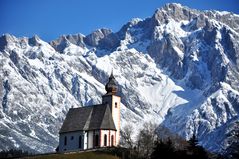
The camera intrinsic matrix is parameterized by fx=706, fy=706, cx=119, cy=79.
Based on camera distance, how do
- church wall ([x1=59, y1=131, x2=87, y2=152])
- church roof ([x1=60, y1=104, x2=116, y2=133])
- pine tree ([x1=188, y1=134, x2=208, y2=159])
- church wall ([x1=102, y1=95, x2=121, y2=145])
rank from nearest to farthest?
pine tree ([x1=188, y1=134, x2=208, y2=159]) < church roof ([x1=60, y1=104, x2=116, y2=133]) < church wall ([x1=59, y1=131, x2=87, y2=152]) < church wall ([x1=102, y1=95, x2=121, y2=145])

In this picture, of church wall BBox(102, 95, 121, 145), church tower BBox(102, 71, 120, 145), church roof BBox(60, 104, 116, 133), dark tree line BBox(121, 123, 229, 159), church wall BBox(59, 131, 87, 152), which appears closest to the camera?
dark tree line BBox(121, 123, 229, 159)

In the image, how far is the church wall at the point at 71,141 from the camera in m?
181

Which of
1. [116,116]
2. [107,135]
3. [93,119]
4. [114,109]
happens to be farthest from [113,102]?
[107,135]

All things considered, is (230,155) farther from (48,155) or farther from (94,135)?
(94,135)

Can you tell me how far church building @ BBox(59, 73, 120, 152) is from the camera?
179250 millimetres

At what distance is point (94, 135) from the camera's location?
180000mm

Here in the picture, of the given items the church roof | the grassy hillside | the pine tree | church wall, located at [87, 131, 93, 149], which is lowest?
the pine tree

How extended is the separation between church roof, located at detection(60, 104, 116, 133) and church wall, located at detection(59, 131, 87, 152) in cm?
131

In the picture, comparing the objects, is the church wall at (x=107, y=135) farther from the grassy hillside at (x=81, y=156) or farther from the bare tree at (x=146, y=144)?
the bare tree at (x=146, y=144)

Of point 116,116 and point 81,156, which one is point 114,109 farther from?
point 81,156

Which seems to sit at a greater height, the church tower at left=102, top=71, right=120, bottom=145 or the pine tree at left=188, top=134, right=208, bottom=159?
the church tower at left=102, top=71, right=120, bottom=145

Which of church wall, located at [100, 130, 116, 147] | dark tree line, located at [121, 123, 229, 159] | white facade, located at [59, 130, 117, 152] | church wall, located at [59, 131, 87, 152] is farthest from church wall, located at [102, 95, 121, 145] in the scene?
church wall, located at [59, 131, 87, 152]

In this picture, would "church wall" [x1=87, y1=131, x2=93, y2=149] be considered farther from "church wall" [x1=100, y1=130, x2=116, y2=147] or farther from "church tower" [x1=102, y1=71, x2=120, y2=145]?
Result: "church tower" [x1=102, y1=71, x2=120, y2=145]

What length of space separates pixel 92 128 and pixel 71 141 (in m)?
8.80
